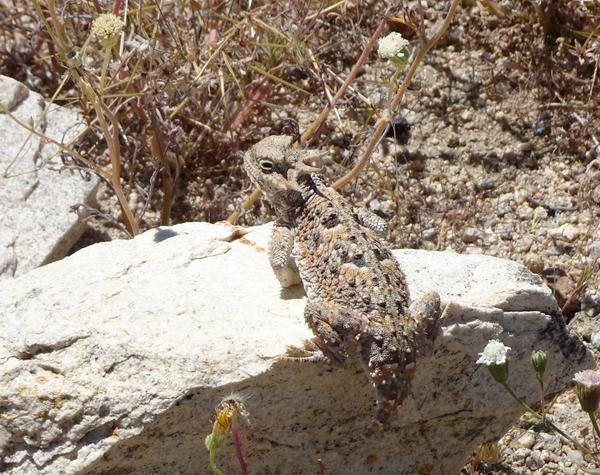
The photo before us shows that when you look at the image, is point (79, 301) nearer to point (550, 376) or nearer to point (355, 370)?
point (355, 370)

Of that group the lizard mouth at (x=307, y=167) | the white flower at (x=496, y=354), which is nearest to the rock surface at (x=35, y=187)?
the lizard mouth at (x=307, y=167)

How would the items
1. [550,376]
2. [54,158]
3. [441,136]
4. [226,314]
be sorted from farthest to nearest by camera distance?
[441,136] → [54,158] → [550,376] → [226,314]

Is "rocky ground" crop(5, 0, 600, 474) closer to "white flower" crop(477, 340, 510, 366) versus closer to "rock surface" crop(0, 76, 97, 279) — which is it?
"rock surface" crop(0, 76, 97, 279)

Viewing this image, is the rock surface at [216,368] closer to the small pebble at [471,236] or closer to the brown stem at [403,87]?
the brown stem at [403,87]

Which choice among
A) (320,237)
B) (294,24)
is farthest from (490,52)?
(320,237)

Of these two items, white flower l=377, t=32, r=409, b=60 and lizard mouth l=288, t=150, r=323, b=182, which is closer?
white flower l=377, t=32, r=409, b=60

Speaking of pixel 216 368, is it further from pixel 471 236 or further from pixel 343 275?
Answer: pixel 471 236

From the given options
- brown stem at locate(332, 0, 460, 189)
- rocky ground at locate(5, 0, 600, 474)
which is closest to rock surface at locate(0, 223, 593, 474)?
brown stem at locate(332, 0, 460, 189)
